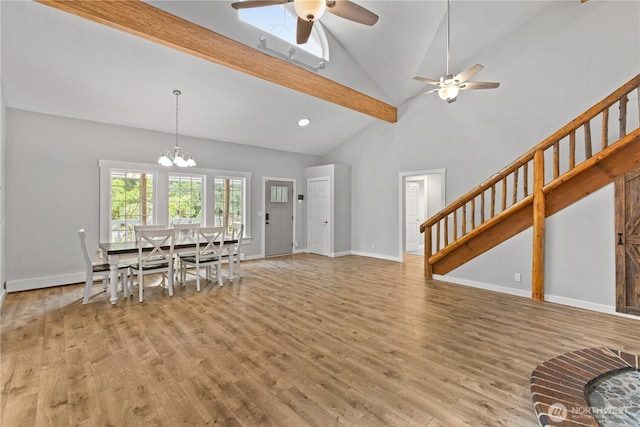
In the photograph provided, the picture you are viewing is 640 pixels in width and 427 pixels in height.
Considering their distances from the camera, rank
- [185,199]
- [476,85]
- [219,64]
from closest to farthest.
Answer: [476,85] < [219,64] < [185,199]

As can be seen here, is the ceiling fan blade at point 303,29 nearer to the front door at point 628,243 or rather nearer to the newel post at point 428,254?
the newel post at point 428,254

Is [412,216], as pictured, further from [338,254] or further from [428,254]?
[428,254]

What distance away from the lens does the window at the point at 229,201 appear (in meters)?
6.72

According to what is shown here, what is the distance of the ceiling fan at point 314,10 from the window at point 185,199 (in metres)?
4.30

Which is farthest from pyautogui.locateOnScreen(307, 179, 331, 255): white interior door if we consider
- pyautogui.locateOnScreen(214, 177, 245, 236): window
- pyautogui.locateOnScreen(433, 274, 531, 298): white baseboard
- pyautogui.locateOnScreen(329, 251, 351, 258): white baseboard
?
pyautogui.locateOnScreen(433, 274, 531, 298): white baseboard

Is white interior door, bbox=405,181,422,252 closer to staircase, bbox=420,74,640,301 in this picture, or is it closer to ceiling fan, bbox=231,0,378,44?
staircase, bbox=420,74,640,301

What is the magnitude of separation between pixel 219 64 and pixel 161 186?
112 inches

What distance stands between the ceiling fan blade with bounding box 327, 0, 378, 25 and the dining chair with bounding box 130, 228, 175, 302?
11.5 feet

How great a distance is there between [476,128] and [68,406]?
6.38 metres

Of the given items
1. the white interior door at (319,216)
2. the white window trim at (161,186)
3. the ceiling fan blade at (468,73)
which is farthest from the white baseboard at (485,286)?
the white window trim at (161,186)

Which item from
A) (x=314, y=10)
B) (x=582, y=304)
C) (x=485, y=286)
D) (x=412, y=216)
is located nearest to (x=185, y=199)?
(x=314, y=10)

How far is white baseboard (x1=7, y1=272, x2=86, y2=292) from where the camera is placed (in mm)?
4430

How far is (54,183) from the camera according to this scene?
4727mm

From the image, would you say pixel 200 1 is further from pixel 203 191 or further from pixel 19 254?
pixel 19 254
